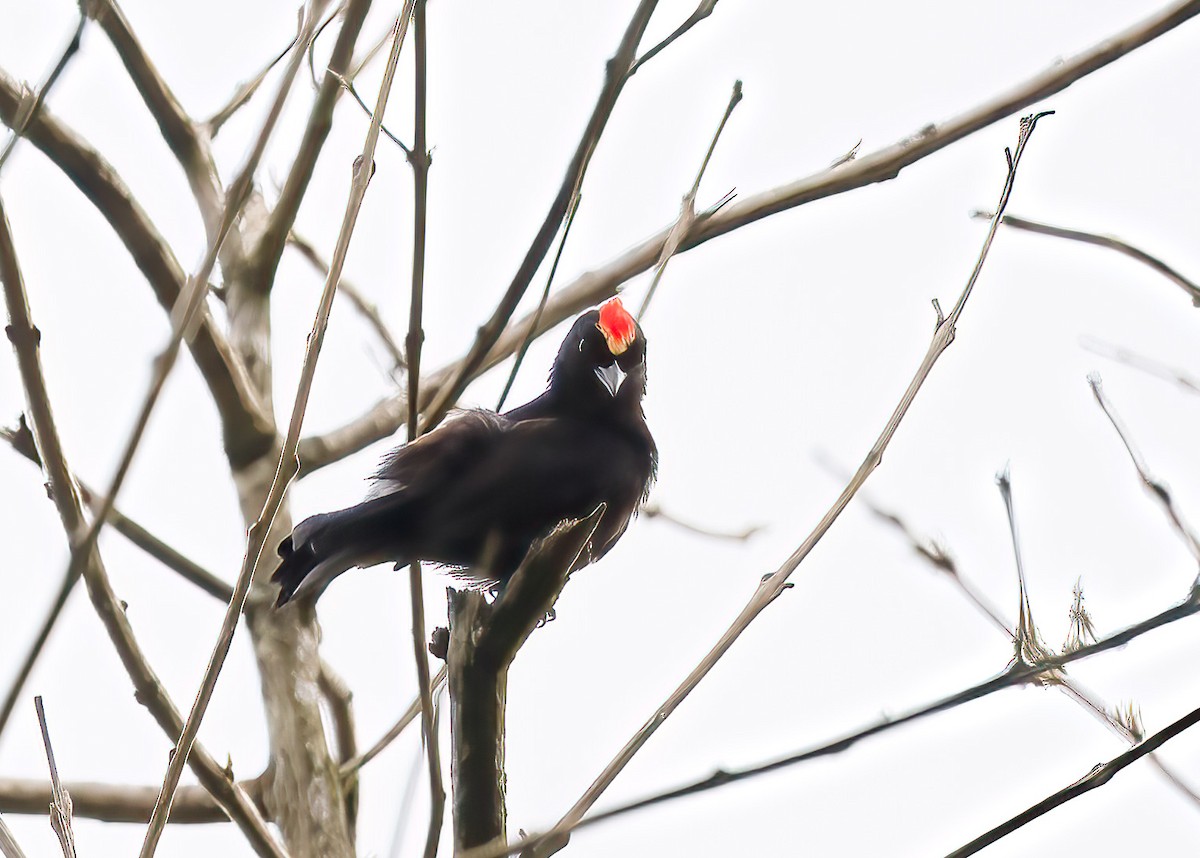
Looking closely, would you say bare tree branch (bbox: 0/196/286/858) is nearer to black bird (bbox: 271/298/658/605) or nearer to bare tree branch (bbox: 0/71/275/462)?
black bird (bbox: 271/298/658/605)

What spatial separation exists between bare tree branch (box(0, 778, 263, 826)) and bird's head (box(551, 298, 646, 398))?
4.66 ft

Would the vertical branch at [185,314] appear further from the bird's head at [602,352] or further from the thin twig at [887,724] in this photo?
the bird's head at [602,352]

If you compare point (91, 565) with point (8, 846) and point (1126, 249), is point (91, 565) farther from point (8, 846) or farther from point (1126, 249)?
point (1126, 249)

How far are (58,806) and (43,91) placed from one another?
942 mm

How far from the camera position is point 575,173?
2270 millimetres

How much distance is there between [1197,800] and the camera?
73.9 inches

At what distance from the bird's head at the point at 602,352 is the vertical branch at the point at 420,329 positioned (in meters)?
1.32

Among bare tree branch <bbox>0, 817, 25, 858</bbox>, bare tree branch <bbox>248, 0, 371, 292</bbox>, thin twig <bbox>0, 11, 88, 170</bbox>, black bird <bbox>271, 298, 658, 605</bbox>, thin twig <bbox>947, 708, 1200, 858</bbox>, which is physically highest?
bare tree branch <bbox>248, 0, 371, 292</bbox>

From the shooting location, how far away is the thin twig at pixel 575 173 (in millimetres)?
2128

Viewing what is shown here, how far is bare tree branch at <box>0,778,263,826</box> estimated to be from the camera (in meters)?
3.17

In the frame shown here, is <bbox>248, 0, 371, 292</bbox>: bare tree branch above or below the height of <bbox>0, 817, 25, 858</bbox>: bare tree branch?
above

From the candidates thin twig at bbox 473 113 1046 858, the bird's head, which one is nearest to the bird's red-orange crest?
the bird's head

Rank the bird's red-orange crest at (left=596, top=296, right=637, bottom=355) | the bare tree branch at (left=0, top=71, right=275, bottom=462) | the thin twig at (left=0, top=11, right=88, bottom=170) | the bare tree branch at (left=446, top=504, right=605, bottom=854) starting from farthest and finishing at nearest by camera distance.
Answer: the bird's red-orange crest at (left=596, top=296, right=637, bottom=355), the bare tree branch at (left=0, top=71, right=275, bottom=462), the bare tree branch at (left=446, top=504, right=605, bottom=854), the thin twig at (left=0, top=11, right=88, bottom=170)

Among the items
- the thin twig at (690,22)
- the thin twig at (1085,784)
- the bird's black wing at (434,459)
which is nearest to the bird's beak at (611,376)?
the bird's black wing at (434,459)
